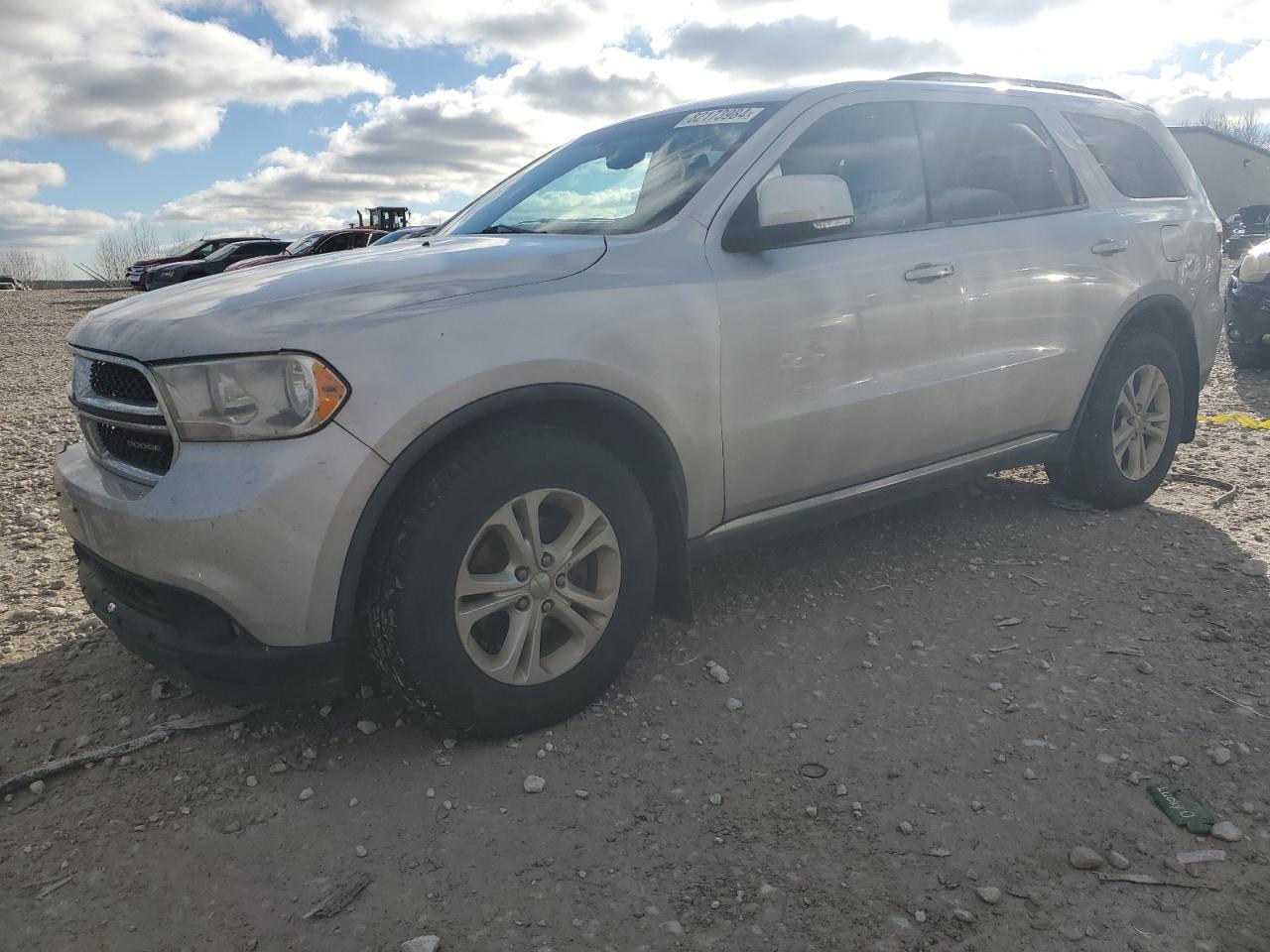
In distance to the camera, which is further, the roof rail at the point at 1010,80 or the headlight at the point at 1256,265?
the headlight at the point at 1256,265

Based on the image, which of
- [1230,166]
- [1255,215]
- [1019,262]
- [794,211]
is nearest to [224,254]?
[1255,215]

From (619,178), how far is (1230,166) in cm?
5896

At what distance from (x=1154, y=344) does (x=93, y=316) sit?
14.3 ft

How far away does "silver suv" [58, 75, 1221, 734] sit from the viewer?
2.34 meters

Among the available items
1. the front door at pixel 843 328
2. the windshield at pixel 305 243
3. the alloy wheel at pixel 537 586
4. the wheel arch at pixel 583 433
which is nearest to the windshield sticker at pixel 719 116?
the front door at pixel 843 328

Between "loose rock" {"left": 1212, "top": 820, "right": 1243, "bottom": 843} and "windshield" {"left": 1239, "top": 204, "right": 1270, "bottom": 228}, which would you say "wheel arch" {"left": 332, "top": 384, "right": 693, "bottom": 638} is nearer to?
"loose rock" {"left": 1212, "top": 820, "right": 1243, "bottom": 843}

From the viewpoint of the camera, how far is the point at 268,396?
230 centimetres

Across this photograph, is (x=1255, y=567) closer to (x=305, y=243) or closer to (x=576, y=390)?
(x=576, y=390)

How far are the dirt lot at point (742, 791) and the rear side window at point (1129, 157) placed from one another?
73.0 inches

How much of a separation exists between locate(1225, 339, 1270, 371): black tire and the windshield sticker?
668cm

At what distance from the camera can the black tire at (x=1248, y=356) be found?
8.20 m

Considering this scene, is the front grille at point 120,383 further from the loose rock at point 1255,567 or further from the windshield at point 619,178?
the loose rock at point 1255,567

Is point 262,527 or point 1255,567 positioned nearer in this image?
point 262,527

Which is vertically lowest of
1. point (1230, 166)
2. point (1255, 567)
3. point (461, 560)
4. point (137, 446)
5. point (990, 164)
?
point (1255, 567)
